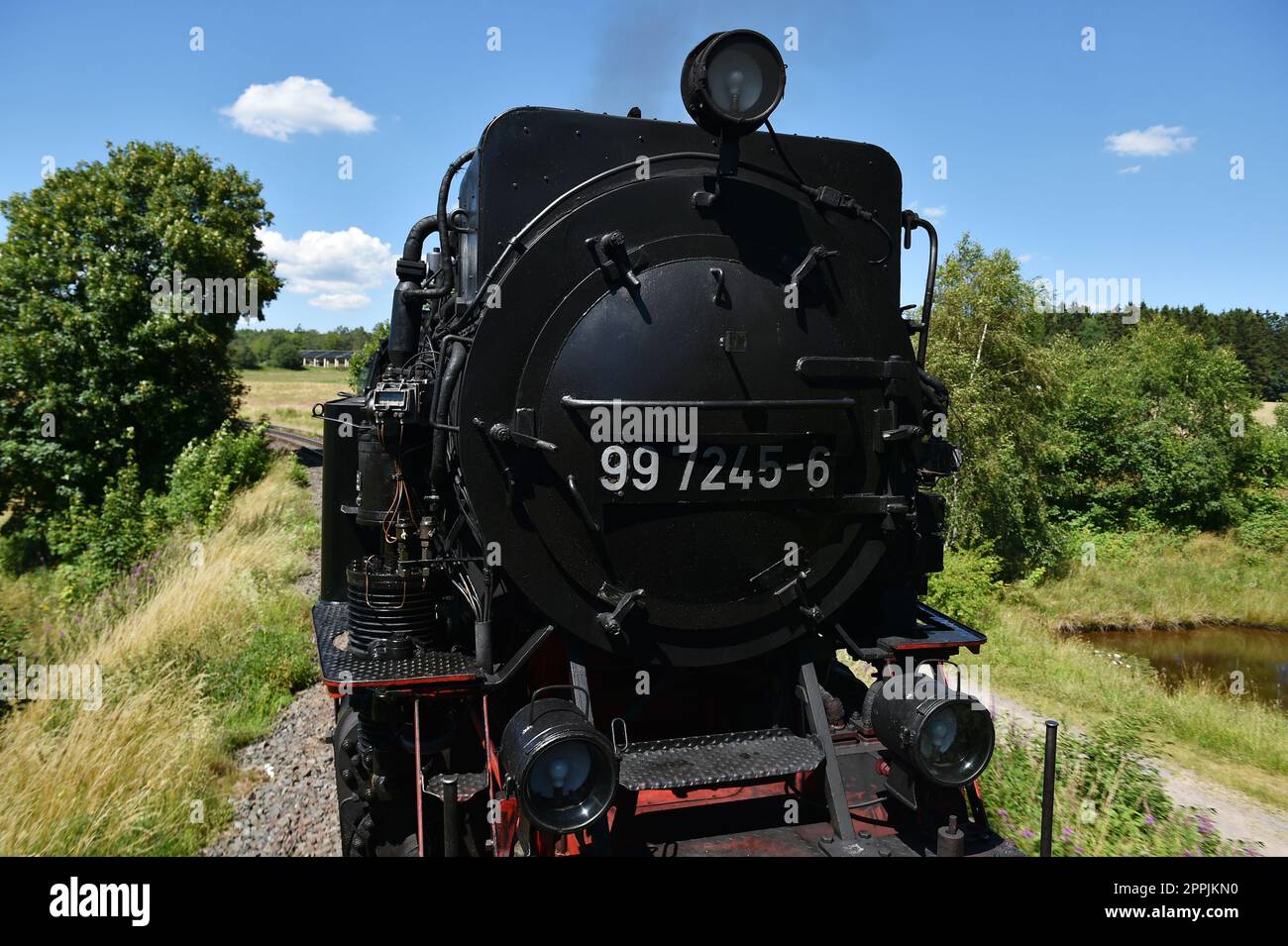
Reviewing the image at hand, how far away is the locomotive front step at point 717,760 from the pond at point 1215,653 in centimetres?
1170

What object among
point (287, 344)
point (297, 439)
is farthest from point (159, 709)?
point (287, 344)

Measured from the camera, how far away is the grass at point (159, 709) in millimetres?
4855

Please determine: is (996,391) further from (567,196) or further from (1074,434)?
(567,196)

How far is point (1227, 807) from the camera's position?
6562 mm

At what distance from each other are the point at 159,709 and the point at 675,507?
517cm

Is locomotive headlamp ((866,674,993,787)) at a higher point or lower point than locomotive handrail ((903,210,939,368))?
lower

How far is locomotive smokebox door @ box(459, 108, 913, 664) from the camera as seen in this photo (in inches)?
119

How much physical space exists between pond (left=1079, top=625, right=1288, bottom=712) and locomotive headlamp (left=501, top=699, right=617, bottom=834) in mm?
12547

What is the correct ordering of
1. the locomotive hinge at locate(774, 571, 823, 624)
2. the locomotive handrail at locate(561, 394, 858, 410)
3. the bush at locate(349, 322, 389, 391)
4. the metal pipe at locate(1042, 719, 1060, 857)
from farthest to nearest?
the bush at locate(349, 322, 389, 391), the locomotive hinge at locate(774, 571, 823, 624), the locomotive handrail at locate(561, 394, 858, 410), the metal pipe at locate(1042, 719, 1060, 857)

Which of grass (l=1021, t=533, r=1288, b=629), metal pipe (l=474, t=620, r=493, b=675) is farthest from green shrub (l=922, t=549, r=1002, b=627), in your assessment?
metal pipe (l=474, t=620, r=493, b=675)

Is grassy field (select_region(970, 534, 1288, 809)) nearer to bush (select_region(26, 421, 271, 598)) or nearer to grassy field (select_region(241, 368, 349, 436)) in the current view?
bush (select_region(26, 421, 271, 598))
